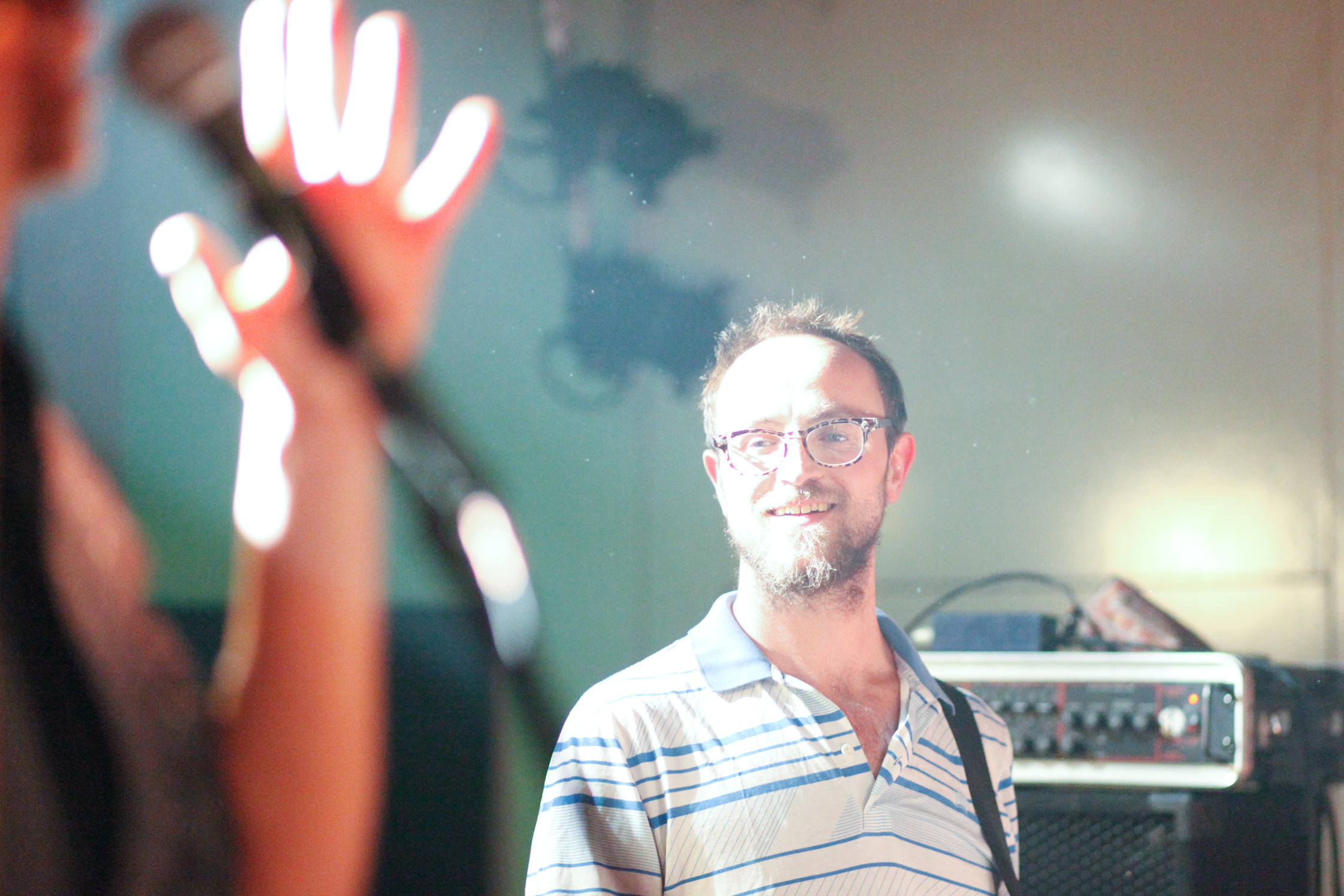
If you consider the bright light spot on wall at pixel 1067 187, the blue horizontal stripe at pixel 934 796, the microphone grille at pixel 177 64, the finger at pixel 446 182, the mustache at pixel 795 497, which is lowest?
the blue horizontal stripe at pixel 934 796

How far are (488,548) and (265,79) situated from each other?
0.36m

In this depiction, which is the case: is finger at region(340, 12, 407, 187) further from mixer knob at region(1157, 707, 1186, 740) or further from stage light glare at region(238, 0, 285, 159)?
mixer knob at region(1157, 707, 1186, 740)

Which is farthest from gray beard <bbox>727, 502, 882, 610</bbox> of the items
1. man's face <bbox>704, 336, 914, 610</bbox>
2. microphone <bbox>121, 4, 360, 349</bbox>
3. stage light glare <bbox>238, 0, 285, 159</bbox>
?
stage light glare <bbox>238, 0, 285, 159</bbox>

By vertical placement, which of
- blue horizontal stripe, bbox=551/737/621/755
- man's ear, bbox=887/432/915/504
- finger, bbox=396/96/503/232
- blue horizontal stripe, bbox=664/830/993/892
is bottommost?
blue horizontal stripe, bbox=664/830/993/892

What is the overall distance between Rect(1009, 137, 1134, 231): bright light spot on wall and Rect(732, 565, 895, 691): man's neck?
0.61 meters

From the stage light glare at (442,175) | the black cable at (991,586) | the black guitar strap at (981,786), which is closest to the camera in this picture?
the stage light glare at (442,175)

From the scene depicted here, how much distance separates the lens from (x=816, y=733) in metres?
1.04

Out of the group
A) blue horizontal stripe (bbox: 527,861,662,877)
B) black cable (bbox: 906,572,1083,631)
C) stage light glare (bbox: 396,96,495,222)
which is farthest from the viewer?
black cable (bbox: 906,572,1083,631)

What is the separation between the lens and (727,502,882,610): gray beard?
1097 millimetres

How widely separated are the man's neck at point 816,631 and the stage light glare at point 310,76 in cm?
63

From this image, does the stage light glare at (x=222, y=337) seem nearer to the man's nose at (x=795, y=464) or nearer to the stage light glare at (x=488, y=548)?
the stage light glare at (x=488, y=548)

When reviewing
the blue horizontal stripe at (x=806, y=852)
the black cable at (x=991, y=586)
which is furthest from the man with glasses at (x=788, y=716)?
the black cable at (x=991, y=586)

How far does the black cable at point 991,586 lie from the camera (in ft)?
4.61

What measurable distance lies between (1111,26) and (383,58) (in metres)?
1.17
